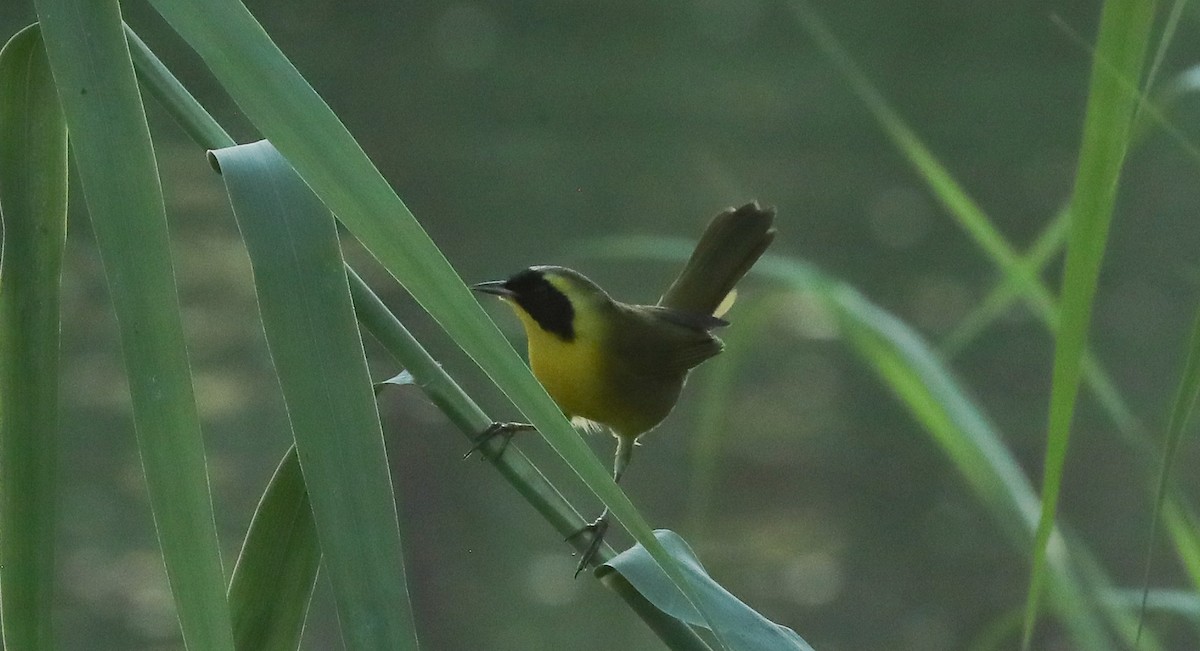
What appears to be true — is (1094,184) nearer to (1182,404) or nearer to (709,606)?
(1182,404)

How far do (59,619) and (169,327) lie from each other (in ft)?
14.8

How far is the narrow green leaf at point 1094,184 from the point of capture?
85 cm

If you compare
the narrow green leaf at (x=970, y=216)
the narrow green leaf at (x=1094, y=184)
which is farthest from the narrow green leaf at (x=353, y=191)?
the narrow green leaf at (x=970, y=216)

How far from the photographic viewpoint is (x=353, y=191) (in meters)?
0.74

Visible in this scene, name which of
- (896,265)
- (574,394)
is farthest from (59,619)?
(896,265)

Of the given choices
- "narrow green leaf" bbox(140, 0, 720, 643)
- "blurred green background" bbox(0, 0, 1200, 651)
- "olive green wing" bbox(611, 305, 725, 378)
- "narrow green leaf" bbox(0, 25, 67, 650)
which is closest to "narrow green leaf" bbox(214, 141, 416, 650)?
"narrow green leaf" bbox(140, 0, 720, 643)

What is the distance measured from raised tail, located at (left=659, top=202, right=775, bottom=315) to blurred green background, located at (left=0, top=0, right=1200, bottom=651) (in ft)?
2.33

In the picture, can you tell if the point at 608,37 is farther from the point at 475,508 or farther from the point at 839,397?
the point at 475,508

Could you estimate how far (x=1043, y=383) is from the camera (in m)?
6.38

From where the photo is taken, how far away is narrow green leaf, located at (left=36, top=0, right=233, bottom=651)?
723 millimetres

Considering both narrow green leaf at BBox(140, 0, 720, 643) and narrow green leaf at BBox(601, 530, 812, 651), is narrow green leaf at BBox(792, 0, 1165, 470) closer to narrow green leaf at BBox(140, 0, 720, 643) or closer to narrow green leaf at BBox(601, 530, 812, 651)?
narrow green leaf at BBox(601, 530, 812, 651)

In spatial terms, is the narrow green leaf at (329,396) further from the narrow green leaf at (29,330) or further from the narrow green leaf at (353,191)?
the narrow green leaf at (29,330)

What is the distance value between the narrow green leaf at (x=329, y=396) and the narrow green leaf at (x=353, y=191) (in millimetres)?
27

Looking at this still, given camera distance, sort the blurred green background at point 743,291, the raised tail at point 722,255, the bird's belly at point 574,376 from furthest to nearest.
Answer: the blurred green background at point 743,291, the raised tail at point 722,255, the bird's belly at point 574,376
